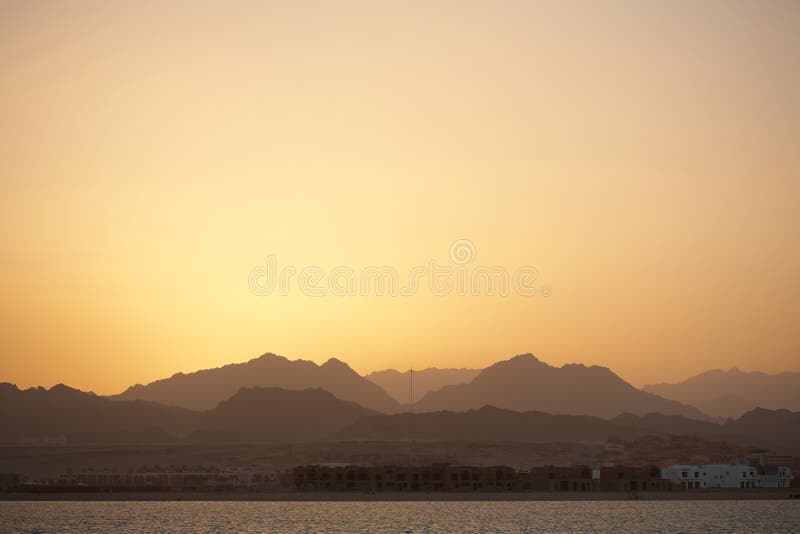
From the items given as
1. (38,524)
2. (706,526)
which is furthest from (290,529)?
(706,526)

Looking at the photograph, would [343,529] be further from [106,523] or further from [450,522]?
[106,523]

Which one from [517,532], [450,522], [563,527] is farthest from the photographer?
[450,522]

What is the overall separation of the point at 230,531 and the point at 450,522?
131 feet

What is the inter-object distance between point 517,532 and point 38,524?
8143 centimetres

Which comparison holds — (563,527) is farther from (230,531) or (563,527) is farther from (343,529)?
(230,531)

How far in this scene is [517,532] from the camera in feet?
538

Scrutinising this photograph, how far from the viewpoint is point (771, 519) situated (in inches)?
7864

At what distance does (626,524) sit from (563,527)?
1483 centimetres

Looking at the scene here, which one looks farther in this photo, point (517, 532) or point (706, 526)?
point (706, 526)

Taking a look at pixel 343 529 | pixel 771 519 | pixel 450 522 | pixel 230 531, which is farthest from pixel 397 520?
pixel 771 519

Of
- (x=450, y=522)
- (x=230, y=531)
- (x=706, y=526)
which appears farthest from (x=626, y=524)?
(x=230, y=531)

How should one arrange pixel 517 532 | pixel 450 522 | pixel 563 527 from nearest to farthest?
pixel 517 532 → pixel 563 527 → pixel 450 522

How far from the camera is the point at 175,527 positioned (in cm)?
17912

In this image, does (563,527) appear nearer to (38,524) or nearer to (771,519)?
(771,519)
